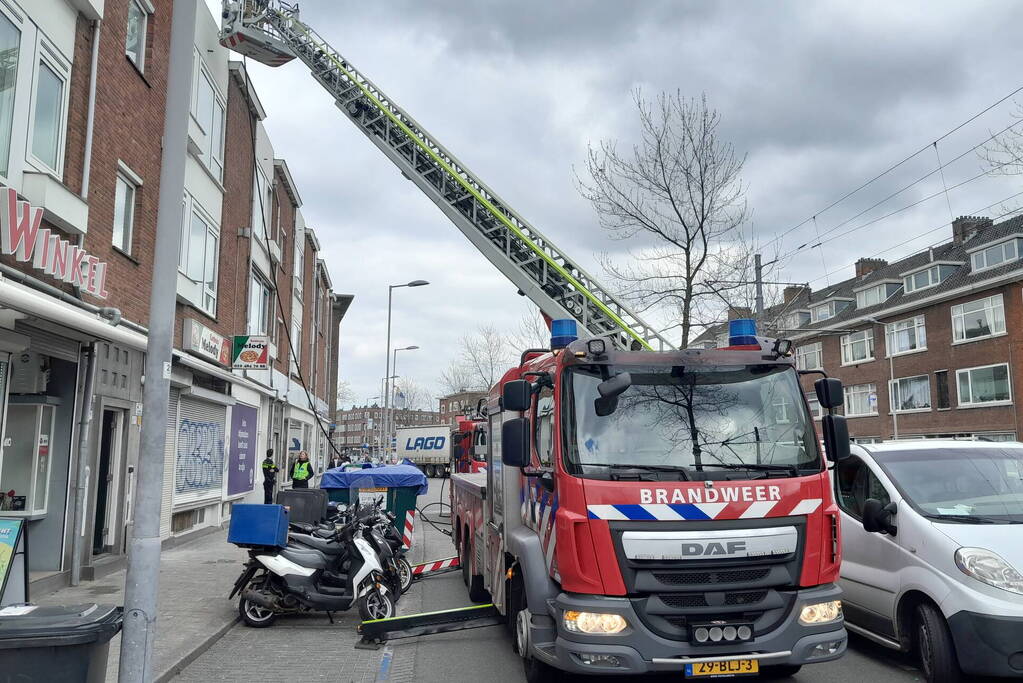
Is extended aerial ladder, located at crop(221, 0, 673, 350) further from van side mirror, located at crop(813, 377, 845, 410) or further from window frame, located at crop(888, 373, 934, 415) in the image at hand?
window frame, located at crop(888, 373, 934, 415)

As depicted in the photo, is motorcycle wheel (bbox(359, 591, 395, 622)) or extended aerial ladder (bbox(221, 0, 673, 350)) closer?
motorcycle wheel (bbox(359, 591, 395, 622))

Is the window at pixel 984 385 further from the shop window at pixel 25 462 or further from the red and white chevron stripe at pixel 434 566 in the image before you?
the shop window at pixel 25 462

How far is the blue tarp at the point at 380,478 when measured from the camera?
12.5 metres

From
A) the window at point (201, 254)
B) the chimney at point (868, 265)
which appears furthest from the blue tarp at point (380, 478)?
the chimney at point (868, 265)

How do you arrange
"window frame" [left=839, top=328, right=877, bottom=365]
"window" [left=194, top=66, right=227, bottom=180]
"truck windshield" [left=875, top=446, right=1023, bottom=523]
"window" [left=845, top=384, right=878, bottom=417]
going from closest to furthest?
1. "truck windshield" [left=875, top=446, right=1023, bottom=523]
2. "window" [left=194, top=66, right=227, bottom=180]
3. "window" [left=845, top=384, right=878, bottom=417]
4. "window frame" [left=839, top=328, right=877, bottom=365]

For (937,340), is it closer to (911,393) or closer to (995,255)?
(911,393)

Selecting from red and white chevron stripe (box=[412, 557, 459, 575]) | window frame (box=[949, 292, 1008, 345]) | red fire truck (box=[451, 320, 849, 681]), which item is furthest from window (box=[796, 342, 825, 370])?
red fire truck (box=[451, 320, 849, 681])

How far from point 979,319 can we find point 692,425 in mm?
36037

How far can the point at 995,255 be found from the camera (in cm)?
3556

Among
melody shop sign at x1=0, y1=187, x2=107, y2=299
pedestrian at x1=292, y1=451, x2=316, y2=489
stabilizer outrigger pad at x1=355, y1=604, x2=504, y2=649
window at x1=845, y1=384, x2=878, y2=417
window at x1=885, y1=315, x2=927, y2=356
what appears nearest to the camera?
stabilizer outrigger pad at x1=355, y1=604, x2=504, y2=649

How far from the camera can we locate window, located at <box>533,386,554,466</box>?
224 inches

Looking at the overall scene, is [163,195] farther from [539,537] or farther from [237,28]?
[237,28]

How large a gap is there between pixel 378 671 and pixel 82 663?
116 inches

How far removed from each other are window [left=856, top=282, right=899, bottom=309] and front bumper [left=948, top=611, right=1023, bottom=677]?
4255 cm
